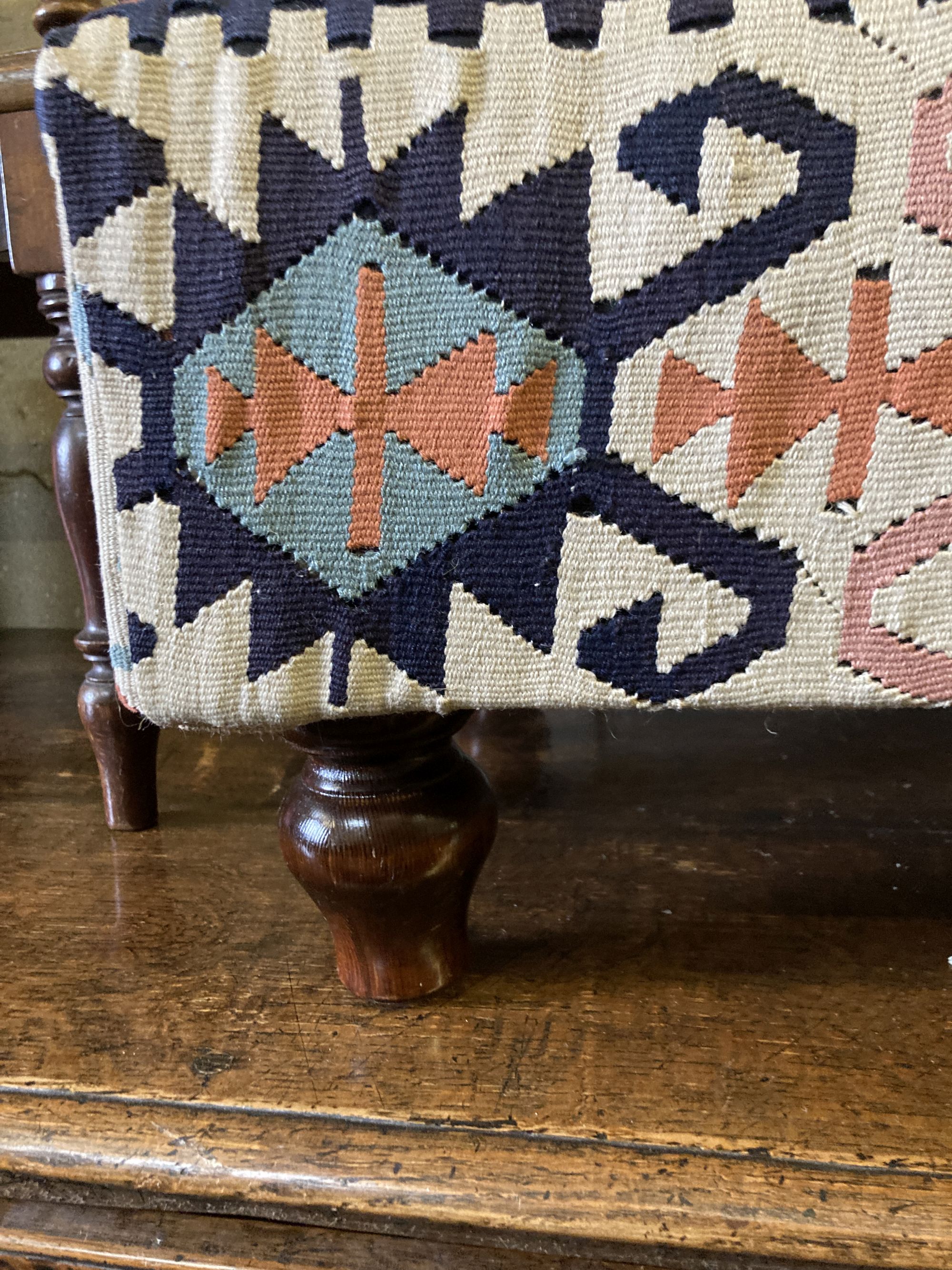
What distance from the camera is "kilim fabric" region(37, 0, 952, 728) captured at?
380 mm

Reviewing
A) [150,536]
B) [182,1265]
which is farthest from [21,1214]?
[150,536]

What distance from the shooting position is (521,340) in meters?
0.40

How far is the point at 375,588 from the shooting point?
16.9 inches

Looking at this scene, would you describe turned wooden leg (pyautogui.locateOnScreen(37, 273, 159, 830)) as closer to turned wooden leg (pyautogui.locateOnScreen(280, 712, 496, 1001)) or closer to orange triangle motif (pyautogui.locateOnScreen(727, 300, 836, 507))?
turned wooden leg (pyautogui.locateOnScreen(280, 712, 496, 1001))

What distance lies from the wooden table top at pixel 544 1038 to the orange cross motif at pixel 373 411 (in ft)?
0.97

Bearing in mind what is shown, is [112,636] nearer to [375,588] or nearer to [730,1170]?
[375,588]

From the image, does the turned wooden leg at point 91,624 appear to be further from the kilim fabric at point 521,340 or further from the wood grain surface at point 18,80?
the kilim fabric at point 521,340

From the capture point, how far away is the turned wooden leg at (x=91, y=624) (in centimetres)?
74

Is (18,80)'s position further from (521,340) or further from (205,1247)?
(205,1247)

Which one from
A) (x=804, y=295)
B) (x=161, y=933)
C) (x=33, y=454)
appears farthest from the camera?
(x=33, y=454)

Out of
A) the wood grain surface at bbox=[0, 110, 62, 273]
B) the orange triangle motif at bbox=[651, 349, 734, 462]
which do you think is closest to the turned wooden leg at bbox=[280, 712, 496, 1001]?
the orange triangle motif at bbox=[651, 349, 734, 462]

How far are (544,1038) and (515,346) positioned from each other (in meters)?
0.37

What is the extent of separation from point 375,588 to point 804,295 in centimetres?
22

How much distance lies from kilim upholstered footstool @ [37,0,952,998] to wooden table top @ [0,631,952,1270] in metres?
0.21
